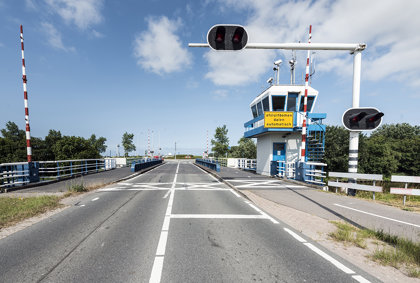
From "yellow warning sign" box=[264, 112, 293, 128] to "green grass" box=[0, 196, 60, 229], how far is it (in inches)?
599

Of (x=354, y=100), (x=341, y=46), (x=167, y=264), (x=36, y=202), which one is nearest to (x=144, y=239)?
(x=167, y=264)

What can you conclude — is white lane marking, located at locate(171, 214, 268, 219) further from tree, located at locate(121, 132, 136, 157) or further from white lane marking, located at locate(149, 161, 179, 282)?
tree, located at locate(121, 132, 136, 157)

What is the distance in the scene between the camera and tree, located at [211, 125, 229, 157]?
54909 millimetres

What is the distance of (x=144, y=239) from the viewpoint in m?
4.27

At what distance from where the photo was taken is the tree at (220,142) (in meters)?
54.9

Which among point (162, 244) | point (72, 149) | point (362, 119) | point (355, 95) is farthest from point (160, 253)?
point (72, 149)

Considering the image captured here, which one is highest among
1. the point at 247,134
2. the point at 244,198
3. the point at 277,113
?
the point at 277,113

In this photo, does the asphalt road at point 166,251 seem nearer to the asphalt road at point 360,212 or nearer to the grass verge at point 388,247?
the grass verge at point 388,247

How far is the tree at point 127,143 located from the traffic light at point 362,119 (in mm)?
77875

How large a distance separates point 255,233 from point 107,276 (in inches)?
127

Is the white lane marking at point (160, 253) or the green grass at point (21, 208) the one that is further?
the green grass at point (21, 208)

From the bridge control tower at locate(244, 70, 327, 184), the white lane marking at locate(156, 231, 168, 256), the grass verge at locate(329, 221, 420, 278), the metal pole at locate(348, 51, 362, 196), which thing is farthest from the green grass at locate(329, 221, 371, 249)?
the bridge control tower at locate(244, 70, 327, 184)

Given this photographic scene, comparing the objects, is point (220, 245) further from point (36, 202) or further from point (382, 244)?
point (36, 202)

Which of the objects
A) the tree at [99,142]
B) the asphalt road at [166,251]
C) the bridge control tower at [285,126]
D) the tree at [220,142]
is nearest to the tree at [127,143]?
the tree at [99,142]
